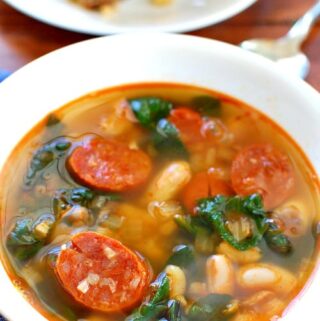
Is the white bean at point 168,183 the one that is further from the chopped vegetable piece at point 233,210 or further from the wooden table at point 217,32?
the wooden table at point 217,32

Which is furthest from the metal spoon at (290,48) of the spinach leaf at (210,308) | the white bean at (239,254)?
the spinach leaf at (210,308)

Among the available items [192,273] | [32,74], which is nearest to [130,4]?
[32,74]

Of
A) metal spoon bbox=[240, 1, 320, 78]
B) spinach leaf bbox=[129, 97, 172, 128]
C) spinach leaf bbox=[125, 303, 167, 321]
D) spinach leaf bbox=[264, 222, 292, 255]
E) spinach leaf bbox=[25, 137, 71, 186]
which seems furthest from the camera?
metal spoon bbox=[240, 1, 320, 78]

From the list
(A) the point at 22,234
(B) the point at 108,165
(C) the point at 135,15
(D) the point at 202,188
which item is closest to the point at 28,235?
(A) the point at 22,234

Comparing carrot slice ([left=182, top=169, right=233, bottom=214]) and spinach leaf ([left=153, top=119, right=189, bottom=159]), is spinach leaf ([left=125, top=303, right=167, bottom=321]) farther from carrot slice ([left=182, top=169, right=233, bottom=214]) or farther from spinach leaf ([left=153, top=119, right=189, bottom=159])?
spinach leaf ([left=153, top=119, right=189, bottom=159])

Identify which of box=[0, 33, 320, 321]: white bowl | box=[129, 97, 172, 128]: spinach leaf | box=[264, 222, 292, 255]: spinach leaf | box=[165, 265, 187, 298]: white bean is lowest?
box=[165, 265, 187, 298]: white bean

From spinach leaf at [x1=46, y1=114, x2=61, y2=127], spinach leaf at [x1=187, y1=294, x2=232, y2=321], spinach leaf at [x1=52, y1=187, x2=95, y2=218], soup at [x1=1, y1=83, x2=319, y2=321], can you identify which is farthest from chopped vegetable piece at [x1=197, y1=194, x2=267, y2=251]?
spinach leaf at [x1=46, y1=114, x2=61, y2=127]
